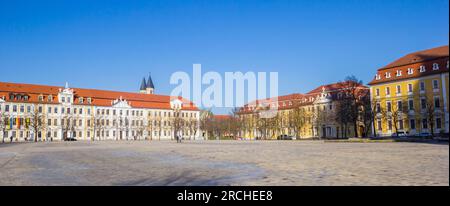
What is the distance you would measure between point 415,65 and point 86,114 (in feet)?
266

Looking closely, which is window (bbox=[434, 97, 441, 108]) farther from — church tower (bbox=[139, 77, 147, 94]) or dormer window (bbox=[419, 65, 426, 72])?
church tower (bbox=[139, 77, 147, 94])

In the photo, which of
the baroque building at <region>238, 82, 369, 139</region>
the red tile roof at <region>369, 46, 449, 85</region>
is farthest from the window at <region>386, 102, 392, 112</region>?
the baroque building at <region>238, 82, 369, 139</region>

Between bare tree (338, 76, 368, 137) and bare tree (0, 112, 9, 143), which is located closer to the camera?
bare tree (338, 76, 368, 137)

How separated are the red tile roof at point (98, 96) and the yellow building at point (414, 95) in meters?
71.0

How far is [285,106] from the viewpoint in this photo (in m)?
108

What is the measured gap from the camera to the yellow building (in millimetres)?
60938

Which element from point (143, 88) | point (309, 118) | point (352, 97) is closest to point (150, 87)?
point (143, 88)

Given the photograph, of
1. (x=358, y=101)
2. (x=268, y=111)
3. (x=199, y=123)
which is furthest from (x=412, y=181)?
(x=199, y=123)
